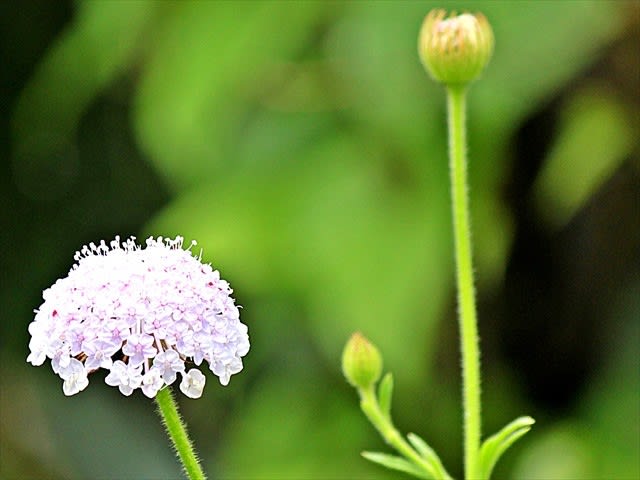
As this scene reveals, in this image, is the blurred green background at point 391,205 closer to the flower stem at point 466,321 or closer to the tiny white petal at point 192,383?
the flower stem at point 466,321

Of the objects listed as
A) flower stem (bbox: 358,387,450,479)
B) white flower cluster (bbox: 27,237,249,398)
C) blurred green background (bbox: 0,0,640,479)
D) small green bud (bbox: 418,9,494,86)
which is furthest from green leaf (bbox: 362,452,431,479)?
blurred green background (bbox: 0,0,640,479)

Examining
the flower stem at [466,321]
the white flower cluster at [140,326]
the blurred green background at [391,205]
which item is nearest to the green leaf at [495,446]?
the flower stem at [466,321]

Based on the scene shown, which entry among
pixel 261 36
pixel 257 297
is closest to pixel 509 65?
pixel 261 36

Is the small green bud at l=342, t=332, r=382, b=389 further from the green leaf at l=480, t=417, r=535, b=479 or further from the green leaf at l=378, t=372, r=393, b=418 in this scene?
the green leaf at l=480, t=417, r=535, b=479

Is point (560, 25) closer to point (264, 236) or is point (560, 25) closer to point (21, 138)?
point (264, 236)

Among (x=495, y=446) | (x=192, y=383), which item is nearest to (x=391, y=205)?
(x=495, y=446)
